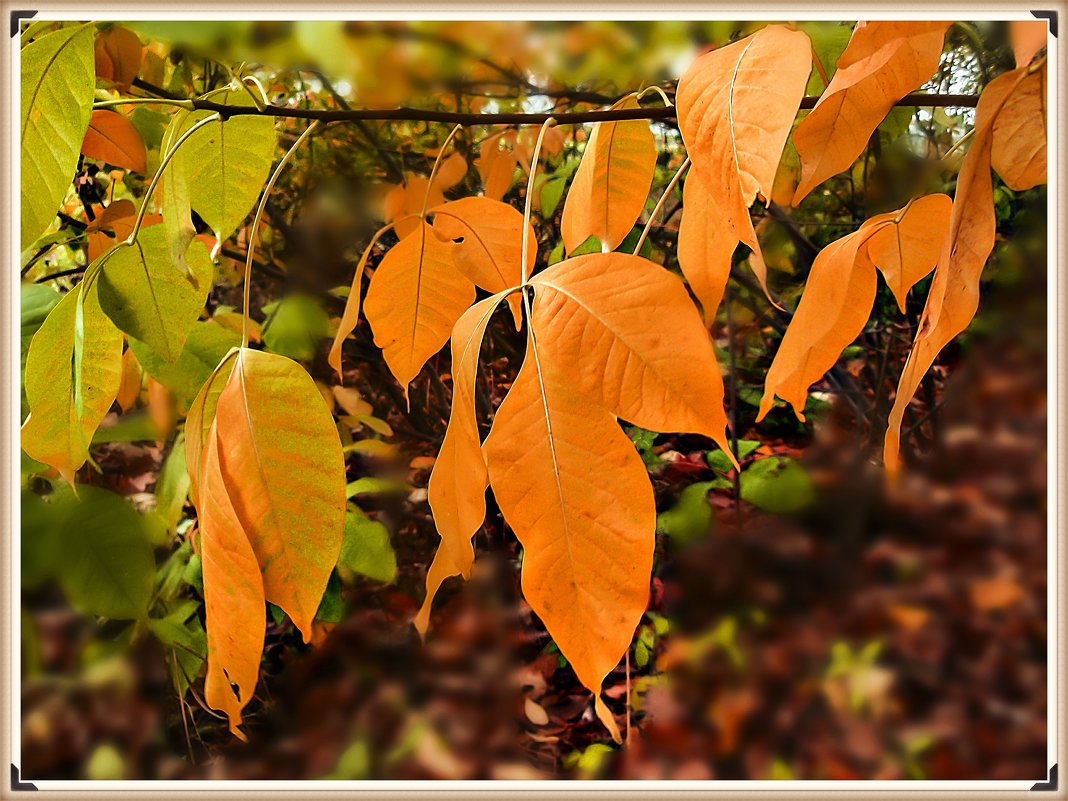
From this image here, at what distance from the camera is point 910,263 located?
190 mm

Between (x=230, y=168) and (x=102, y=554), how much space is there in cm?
17

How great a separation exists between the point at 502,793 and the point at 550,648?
571mm

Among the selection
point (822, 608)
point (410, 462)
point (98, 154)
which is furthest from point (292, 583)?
point (822, 608)

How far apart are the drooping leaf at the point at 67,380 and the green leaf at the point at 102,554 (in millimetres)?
100

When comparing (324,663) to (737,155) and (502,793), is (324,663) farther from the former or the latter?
(737,155)

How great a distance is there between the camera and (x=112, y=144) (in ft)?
0.91

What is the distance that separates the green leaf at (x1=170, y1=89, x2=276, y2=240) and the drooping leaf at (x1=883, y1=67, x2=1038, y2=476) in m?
0.17

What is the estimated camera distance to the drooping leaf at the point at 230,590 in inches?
5.4

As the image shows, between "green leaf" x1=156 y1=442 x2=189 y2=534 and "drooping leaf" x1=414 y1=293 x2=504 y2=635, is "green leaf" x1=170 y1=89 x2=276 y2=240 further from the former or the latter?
"green leaf" x1=156 y1=442 x2=189 y2=534

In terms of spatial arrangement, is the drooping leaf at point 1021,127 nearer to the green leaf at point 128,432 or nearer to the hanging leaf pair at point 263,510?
the hanging leaf pair at point 263,510

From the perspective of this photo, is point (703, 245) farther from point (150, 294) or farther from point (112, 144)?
point (112, 144)

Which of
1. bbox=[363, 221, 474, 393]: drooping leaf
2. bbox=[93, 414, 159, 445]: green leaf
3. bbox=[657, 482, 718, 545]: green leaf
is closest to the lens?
bbox=[363, 221, 474, 393]: drooping leaf

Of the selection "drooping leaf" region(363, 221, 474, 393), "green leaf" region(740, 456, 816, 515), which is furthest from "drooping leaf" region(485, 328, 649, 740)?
Answer: "green leaf" region(740, 456, 816, 515)

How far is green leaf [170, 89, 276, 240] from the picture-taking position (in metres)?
0.21
